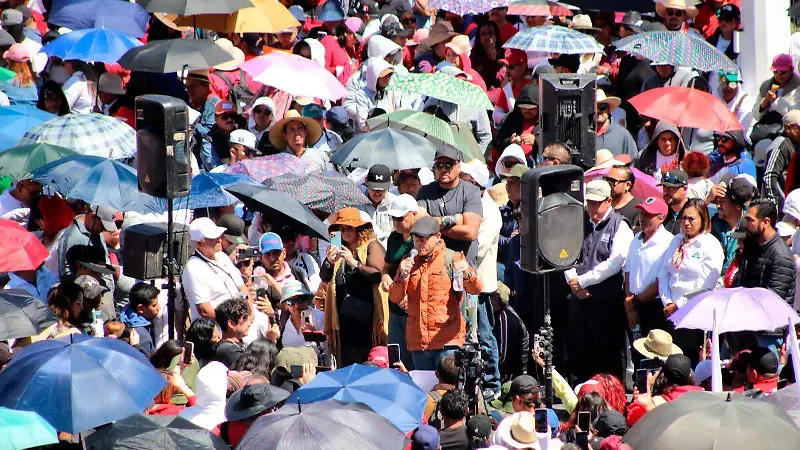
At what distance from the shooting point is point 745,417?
7.57m

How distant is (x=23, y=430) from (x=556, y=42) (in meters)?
8.72

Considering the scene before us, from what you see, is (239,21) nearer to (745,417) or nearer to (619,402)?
(619,402)

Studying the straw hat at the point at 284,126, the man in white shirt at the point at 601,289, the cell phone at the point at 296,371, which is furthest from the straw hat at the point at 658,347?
the straw hat at the point at 284,126

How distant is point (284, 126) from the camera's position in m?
14.7

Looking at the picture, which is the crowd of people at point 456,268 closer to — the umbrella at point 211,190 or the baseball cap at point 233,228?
the baseball cap at point 233,228

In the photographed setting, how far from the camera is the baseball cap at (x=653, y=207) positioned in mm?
12492

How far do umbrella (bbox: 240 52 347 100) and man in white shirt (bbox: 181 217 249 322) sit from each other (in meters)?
3.27

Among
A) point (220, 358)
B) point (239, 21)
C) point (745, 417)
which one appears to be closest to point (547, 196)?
point (220, 358)

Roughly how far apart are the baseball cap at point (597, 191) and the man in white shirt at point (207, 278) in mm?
2714

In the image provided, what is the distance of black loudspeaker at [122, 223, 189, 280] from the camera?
1209 centimetres

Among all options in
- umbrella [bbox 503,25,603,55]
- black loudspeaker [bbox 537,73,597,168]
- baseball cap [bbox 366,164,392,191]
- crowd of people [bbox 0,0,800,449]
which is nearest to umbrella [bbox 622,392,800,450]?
crowd of people [bbox 0,0,800,449]

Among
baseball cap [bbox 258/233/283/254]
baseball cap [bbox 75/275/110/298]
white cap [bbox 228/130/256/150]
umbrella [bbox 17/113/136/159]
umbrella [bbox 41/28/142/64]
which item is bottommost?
baseball cap [bbox 75/275/110/298]

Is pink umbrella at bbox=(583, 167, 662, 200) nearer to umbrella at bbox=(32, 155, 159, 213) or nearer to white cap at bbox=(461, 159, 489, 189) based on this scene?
white cap at bbox=(461, 159, 489, 189)

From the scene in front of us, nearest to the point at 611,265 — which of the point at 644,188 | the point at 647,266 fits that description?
the point at 647,266
